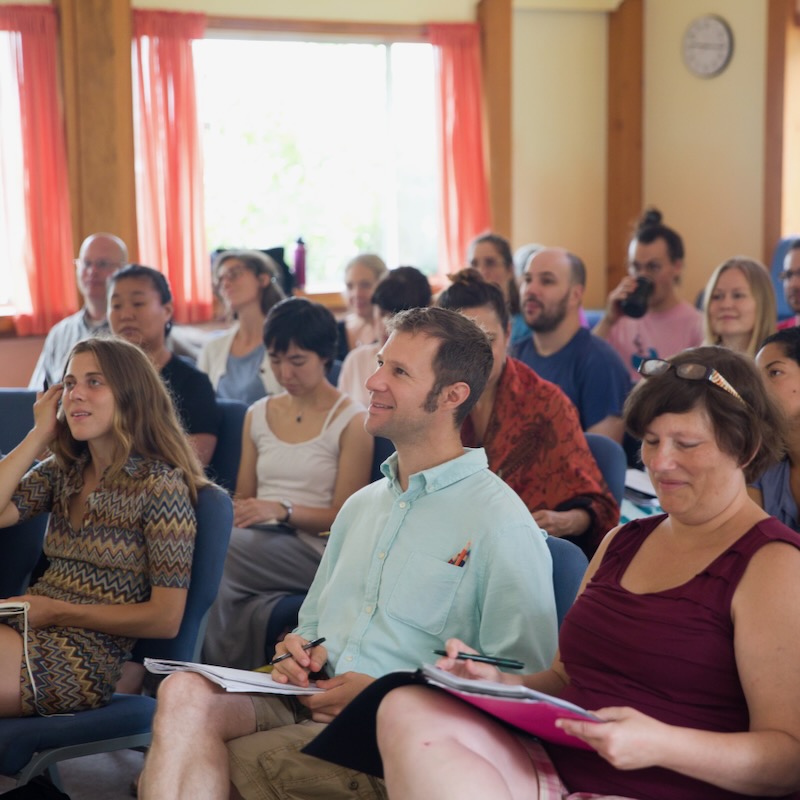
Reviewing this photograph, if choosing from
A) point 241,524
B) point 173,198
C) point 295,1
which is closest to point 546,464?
point 241,524

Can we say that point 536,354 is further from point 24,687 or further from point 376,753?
point 376,753

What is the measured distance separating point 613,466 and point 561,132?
5341 mm

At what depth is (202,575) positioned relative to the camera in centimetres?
238

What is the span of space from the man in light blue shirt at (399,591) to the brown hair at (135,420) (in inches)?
19.9

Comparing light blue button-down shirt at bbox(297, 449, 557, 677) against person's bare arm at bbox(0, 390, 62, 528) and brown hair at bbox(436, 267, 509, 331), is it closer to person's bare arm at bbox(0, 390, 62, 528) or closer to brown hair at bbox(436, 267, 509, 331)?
person's bare arm at bbox(0, 390, 62, 528)

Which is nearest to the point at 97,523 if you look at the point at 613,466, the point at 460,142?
the point at 613,466

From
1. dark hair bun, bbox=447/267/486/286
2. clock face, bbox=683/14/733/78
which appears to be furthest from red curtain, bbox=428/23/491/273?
dark hair bun, bbox=447/267/486/286

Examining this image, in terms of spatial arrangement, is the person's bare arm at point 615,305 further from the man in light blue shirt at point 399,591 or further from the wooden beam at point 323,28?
the wooden beam at point 323,28

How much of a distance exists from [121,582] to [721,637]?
129cm

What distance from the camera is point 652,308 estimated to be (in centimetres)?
495

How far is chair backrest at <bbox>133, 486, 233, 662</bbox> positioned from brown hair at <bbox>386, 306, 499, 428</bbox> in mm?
590

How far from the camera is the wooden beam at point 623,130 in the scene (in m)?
7.64

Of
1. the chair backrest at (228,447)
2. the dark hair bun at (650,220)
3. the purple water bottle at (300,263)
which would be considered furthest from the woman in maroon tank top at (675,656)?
the purple water bottle at (300,263)

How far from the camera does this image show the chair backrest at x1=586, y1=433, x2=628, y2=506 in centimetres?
283
